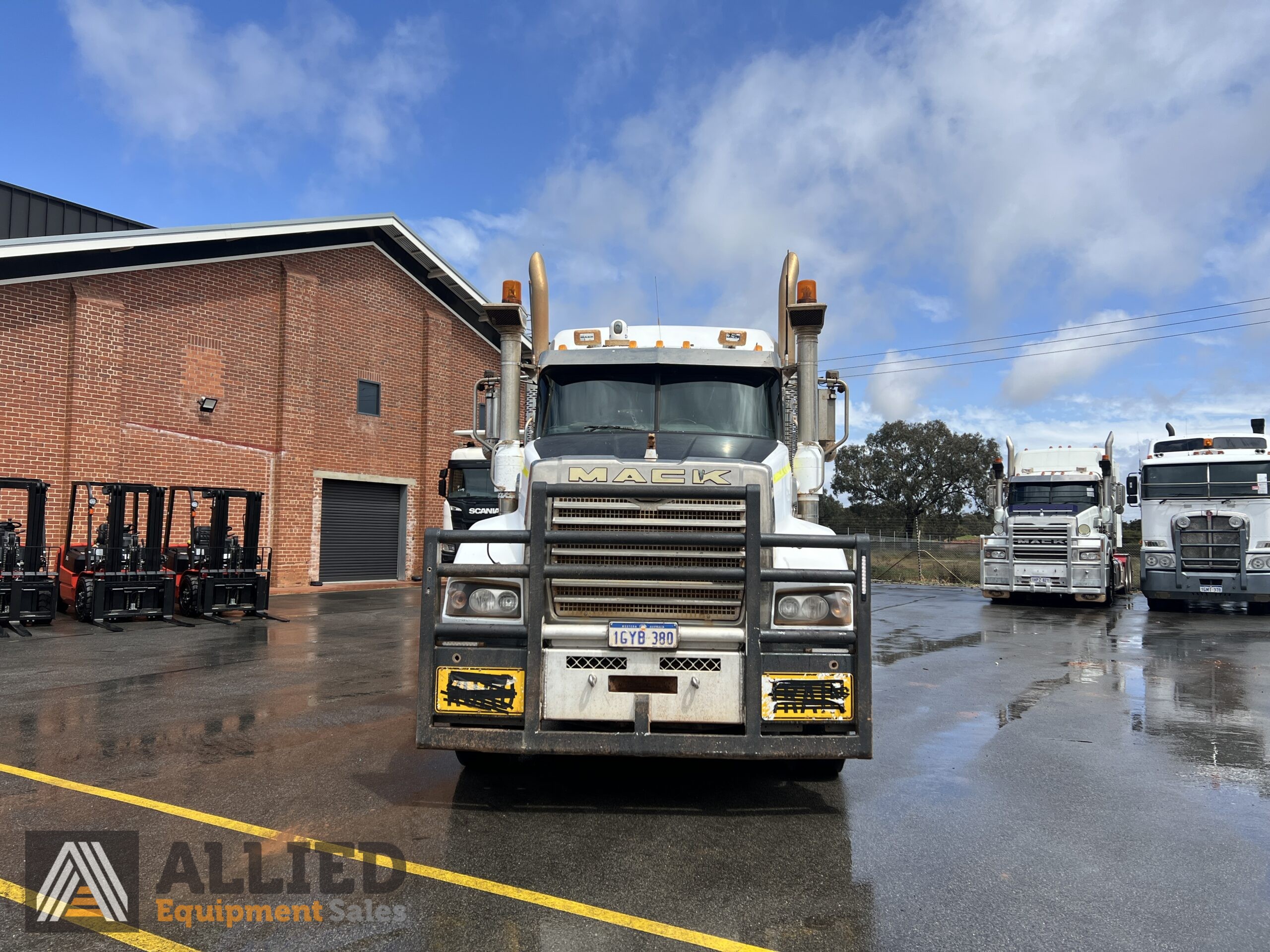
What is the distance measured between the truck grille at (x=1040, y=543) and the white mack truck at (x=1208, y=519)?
5.48 feet

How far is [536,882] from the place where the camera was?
3857mm

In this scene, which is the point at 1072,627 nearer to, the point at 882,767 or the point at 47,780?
the point at 882,767

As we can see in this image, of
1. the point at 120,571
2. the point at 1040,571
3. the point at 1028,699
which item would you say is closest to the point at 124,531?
the point at 120,571

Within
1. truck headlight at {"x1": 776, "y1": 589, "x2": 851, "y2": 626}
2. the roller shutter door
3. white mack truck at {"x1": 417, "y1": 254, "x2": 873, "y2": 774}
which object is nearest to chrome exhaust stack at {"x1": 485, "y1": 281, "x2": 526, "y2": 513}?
white mack truck at {"x1": 417, "y1": 254, "x2": 873, "y2": 774}

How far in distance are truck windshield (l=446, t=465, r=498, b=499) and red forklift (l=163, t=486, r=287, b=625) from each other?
6.26m

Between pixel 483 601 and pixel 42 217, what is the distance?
81.5 ft

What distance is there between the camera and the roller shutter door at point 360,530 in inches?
878

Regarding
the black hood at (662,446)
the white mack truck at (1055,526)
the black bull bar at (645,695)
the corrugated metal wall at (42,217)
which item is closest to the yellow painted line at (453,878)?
the black bull bar at (645,695)

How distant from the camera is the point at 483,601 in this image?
495 centimetres

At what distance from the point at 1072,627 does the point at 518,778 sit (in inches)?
527

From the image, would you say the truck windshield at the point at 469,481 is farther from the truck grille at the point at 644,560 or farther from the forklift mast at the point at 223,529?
the truck grille at the point at 644,560

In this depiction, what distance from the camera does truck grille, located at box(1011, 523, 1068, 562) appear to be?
1925 cm

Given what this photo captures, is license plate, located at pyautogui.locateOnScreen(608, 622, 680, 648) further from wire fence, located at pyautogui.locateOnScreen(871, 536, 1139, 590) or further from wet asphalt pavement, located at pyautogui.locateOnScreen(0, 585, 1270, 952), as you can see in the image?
wire fence, located at pyautogui.locateOnScreen(871, 536, 1139, 590)

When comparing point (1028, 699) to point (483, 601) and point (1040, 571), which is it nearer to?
point (483, 601)
